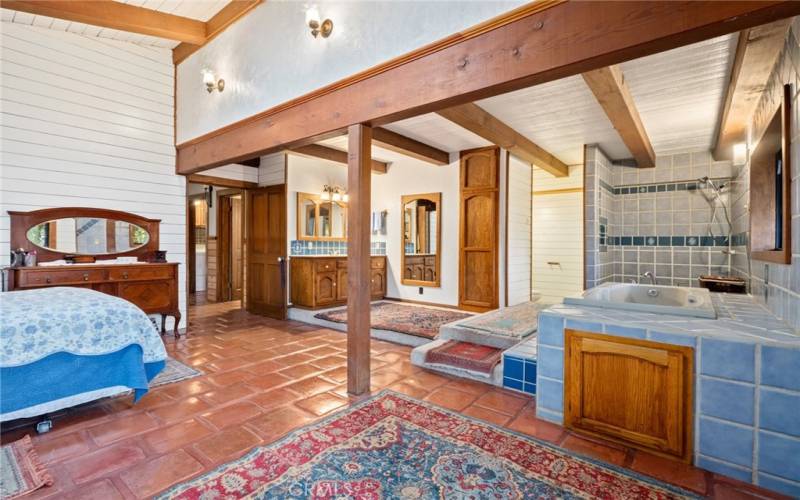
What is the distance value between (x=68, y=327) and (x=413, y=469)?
227cm

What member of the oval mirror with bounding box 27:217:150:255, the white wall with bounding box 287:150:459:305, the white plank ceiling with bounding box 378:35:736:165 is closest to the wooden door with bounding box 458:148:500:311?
the white wall with bounding box 287:150:459:305

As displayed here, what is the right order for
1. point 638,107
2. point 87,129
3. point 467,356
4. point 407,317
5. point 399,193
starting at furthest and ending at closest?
point 399,193, point 407,317, point 87,129, point 638,107, point 467,356

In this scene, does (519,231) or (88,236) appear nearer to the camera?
(88,236)

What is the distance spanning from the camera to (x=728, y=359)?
1.87 m

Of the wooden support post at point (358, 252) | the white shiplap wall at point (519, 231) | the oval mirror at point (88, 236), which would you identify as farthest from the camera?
the white shiplap wall at point (519, 231)

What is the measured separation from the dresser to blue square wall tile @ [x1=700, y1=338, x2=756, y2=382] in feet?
16.2

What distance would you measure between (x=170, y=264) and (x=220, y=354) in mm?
1388

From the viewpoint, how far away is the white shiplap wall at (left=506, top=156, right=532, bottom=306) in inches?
226

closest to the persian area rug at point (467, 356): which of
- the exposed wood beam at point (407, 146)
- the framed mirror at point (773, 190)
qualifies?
the framed mirror at point (773, 190)

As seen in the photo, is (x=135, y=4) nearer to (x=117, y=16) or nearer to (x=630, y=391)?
(x=117, y=16)

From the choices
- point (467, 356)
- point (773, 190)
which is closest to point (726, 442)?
point (467, 356)

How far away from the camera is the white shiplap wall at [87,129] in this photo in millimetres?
3762

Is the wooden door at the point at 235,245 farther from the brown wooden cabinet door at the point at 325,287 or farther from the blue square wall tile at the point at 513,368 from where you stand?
the blue square wall tile at the point at 513,368

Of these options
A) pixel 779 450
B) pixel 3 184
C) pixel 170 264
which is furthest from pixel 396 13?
pixel 3 184
